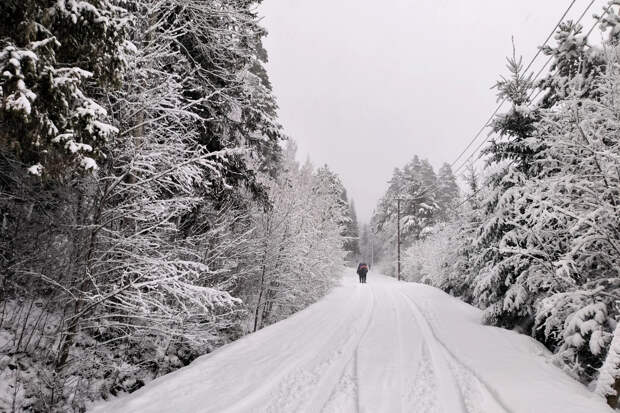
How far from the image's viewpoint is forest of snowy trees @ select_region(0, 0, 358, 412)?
2.97 meters

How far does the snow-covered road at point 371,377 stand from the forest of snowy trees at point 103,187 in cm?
96

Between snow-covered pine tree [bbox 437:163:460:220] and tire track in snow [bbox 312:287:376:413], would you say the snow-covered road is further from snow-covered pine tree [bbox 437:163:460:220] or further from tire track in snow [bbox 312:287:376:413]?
snow-covered pine tree [bbox 437:163:460:220]

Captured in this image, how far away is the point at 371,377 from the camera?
16.2ft

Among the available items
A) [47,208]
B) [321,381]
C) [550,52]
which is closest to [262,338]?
[321,381]

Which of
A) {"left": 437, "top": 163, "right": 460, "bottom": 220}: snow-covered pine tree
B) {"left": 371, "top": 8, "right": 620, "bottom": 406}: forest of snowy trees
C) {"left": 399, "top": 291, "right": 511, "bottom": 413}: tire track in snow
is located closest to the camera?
{"left": 399, "top": 291, "right": 511, "bottom": 413}: tire track in snow

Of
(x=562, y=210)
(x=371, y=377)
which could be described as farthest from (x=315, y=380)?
(x=562, y=210)

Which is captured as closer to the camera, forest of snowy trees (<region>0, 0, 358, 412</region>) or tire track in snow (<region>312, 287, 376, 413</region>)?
forest of snowy trees (<region>0, 0, 358, 412</region>)

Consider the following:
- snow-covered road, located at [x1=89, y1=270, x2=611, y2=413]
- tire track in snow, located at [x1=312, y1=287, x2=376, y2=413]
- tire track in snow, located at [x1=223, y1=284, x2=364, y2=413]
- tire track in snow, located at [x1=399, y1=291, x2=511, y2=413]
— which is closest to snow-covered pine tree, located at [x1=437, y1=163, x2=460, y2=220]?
snow-covered road, located at [x1=89, y1=270, x2=611, y2=413]

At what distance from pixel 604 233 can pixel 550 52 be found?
5.78m

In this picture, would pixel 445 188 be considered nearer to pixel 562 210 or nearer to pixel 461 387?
pixel 562 210

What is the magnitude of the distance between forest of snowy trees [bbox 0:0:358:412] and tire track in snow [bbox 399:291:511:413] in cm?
305

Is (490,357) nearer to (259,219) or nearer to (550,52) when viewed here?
(550,52)

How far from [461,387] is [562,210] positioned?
3.10 meters

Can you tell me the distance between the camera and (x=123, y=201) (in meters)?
5.19
